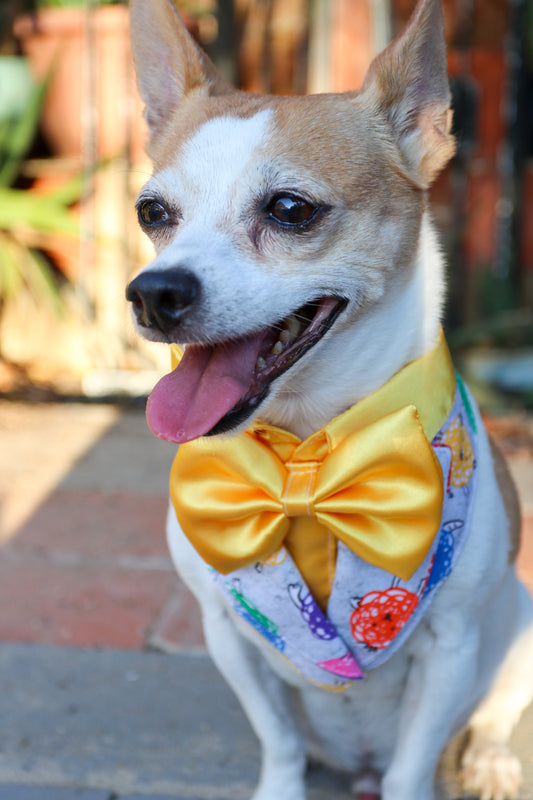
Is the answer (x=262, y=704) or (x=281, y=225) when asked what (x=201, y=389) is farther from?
(x=262, y=704)

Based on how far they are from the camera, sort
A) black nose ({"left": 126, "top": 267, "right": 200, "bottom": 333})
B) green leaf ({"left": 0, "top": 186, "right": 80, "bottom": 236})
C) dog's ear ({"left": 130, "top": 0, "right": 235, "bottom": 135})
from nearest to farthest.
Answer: black nose ({"left": 126, "top": 267, "right": 200, "bottom": 333}), dog's ear ({"left": 130, "top": 0, "right": 235, "bottom": 135}), green leaf ({"left": 0, "top": 186, "right": 80, "bottom": 236})

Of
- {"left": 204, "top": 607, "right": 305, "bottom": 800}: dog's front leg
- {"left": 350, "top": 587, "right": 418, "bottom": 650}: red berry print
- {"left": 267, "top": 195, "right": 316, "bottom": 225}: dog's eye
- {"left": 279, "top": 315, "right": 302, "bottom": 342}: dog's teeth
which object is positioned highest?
{"left": 267, "top": 195, "right": 316, "bottom": 225}: dog's eye

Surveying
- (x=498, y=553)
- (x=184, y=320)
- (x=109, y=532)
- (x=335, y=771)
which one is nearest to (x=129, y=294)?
(x=184, y=320)

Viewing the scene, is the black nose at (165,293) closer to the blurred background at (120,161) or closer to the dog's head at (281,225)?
the dog's head at (281,225)

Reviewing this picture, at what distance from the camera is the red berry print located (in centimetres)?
153

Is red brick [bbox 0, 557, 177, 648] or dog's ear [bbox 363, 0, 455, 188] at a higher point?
dog's ear [bbox 363, 0, 455, 188]

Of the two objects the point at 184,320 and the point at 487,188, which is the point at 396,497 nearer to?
the point at 184,320

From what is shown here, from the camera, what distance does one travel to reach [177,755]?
6.35 ft

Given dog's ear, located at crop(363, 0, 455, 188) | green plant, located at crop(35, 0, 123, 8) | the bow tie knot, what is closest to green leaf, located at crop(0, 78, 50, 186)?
green plant, located at crop(35, 0, 123, 8)

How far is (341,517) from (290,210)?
55 centimetres

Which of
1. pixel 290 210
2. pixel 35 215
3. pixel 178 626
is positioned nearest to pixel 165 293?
pixel 290 210

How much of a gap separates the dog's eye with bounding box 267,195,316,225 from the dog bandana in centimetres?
33

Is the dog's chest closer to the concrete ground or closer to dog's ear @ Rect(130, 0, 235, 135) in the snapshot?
→ the concrete ground

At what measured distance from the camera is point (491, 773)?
182 cm
